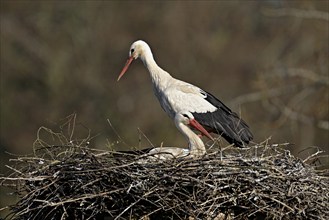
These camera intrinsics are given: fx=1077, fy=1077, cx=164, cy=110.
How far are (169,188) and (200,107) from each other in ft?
6.60

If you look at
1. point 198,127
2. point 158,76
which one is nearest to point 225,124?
point 198,127

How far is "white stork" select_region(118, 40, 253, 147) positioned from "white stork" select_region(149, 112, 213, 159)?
82 millimetres

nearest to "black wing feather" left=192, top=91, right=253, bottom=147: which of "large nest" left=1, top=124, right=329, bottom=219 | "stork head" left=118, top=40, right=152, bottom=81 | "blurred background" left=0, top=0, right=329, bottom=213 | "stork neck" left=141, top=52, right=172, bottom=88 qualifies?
"stork neck" left=141, top=52, right=172, bottom=88

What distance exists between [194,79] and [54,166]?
13.9 m

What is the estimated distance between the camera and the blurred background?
1914cm

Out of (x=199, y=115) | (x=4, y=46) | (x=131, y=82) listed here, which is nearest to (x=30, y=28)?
(x=4, y=46)

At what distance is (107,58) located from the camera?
70.8ft

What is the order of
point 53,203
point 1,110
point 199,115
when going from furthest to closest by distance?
point 1,110 → point 199,115 → point 53,203

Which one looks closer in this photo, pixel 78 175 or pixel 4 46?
pixel 78 175

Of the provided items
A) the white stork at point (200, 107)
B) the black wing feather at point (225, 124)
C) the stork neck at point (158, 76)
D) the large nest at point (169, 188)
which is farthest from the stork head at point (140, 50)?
the large nest at point (169, 188)

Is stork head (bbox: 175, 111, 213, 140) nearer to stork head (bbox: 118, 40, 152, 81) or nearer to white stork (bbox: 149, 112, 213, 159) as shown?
white stork (bbox: 149, 112, 213, 159)

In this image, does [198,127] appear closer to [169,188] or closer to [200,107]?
[200,107]

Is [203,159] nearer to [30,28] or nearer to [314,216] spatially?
[314,216]

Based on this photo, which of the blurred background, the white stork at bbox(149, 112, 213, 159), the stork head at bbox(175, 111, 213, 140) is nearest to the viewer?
the white stork at bbox(149, 112, 213, 159)
